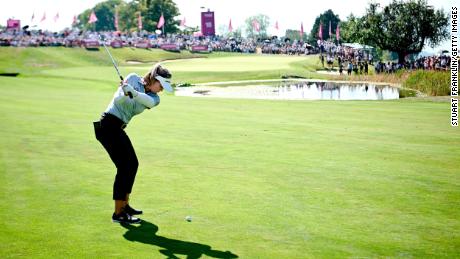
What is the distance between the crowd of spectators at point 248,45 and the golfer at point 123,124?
56.3m

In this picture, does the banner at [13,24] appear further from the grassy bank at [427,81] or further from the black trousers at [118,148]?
the black trousers at [118,148]

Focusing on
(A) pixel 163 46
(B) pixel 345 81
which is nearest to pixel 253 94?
(B) pixel 345 81

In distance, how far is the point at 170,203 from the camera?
932cm

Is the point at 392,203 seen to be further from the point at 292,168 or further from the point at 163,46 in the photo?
the point at 163,46

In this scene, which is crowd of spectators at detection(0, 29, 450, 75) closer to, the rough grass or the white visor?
the rough grass

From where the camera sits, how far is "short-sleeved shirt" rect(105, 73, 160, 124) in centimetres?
839

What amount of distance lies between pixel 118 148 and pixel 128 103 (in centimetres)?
73

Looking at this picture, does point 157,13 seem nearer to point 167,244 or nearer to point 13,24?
point 13,24

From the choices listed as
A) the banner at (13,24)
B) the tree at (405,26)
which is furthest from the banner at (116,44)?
the tree at (405,26)

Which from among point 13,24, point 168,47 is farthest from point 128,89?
point 168,47

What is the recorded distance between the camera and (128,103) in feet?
27.7

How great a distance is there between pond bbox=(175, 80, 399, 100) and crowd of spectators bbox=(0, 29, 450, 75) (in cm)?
1136

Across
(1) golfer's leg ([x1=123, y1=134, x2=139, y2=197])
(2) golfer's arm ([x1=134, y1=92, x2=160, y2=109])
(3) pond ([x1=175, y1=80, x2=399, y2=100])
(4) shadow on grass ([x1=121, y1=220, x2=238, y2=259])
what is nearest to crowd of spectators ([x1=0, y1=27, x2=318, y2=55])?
(3) pond ([x1=175, y1=80, x2=399, y2=100])

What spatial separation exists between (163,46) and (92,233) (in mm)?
96901
